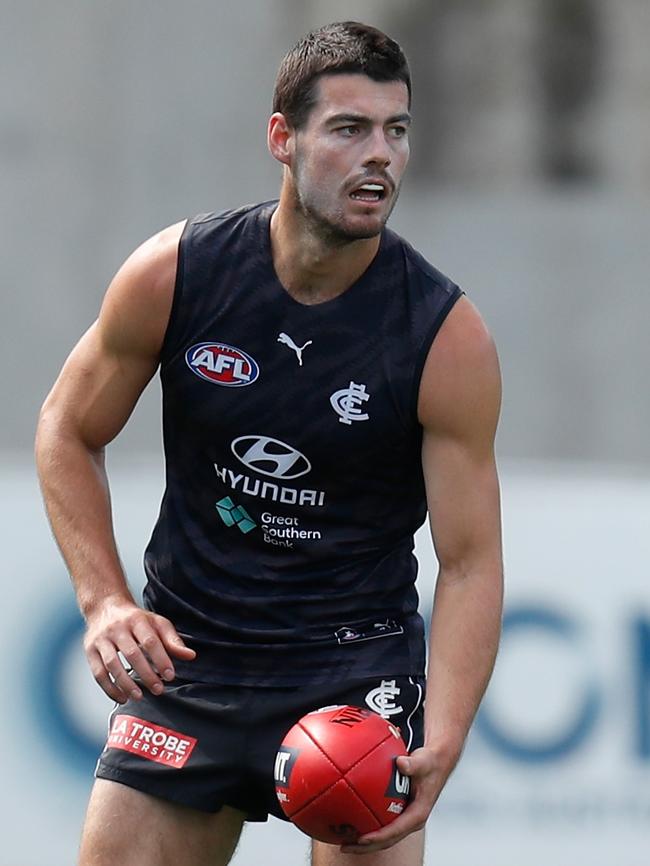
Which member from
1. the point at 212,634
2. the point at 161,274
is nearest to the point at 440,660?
the point at 212,634

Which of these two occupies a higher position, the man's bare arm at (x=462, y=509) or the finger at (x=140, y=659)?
the man's bare arm at (x=462, y=509)

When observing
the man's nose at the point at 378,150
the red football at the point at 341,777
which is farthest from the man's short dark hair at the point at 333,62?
the red football at the point at 341,777

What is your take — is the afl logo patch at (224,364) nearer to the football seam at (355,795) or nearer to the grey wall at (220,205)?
the football seam at (355,795)

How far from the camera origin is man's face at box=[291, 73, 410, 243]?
404 centimetres

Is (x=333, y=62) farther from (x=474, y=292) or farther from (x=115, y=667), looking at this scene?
(x=474, y=292)

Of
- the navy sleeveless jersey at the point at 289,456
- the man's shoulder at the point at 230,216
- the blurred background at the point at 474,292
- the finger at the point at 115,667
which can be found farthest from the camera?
the blurred background at the point at 474,292

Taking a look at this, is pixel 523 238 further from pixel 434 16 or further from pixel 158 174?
pixel 158 174

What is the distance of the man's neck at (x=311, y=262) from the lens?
13.9 ft

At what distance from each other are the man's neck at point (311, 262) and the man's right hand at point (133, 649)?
0.85 metres

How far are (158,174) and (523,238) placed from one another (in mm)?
1834

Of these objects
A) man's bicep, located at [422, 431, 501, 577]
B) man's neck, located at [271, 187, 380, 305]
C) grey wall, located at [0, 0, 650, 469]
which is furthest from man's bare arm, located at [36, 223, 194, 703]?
grey wall, located at [0, 0, 650, 469]

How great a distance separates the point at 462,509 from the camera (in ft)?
13.6

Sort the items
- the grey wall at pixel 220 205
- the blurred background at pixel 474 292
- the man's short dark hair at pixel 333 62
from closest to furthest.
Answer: the man's short dark hair at pixel 333 62 → the blurred background at pixel 474 292 → the grey wall at pixel 220 205

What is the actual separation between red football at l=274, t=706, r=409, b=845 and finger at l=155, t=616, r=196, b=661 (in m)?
0.30
